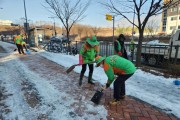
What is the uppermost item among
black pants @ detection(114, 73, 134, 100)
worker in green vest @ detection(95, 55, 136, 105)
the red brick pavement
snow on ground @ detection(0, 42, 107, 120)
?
worker in green vest @ detection(95, 55, 136, 105)

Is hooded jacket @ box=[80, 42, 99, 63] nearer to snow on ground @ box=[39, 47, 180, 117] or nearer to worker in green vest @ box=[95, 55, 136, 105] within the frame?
snow on ground @ box=[39, 47, 180, 117]

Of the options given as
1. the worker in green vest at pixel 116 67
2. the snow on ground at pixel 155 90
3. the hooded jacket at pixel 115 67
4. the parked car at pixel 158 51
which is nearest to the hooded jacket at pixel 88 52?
the snow on ground at pixel 155 90

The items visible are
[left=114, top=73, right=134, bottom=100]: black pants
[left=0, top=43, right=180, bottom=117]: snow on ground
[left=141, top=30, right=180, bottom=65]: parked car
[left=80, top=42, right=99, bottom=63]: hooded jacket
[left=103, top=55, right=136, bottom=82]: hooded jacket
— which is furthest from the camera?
[left=141, top=30, right=180, bottom=65]: parked car

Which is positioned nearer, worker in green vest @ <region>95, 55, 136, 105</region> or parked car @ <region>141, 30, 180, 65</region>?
worker in green vest @ <region>95, 55, 136, 105</region>

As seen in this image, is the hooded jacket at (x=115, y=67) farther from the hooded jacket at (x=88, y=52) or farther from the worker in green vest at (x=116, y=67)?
the hooded jacket at (x=88, y=52)

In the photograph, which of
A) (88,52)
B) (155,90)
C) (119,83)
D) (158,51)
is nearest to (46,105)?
(119,83)

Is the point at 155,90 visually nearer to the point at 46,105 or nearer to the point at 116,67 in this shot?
the point at 116,67

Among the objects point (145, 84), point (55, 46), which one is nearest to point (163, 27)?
point (55, 46)

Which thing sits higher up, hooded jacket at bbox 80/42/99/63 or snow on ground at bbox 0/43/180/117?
hooded jacket at bbox 80/42/99/63

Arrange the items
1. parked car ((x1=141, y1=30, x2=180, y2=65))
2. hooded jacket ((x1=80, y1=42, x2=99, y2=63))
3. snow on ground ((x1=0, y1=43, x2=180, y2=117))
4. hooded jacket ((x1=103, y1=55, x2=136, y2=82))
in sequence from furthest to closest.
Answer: parked car ((x1=141, y1=30, x2=180, y2=65)), hooded jacket ((x1=80, y1=42, x2=99, y2=63)), snow on ground ((x1=0, y1=43, x2=180, y2=117)), hooded jacket ((x1=103, y1=55, x2=136, y2=82))

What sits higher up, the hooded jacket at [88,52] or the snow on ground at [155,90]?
the hooded jacket at [88,52]

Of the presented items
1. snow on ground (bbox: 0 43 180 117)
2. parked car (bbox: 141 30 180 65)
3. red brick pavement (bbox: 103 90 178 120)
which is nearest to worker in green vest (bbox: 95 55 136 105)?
red brick pavement (bbox: 103 90 178 120)

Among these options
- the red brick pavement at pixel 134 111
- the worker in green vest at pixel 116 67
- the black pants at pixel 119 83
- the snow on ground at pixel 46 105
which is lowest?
the red brick pavement at pixel 134 111

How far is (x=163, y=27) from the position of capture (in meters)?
67.8
